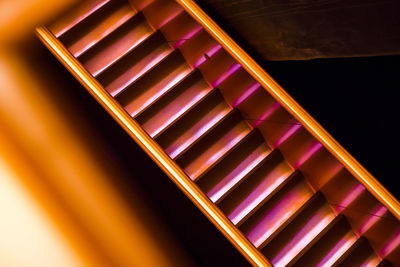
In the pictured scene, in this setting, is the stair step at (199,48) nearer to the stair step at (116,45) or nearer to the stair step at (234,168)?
the stair step at (116,45)

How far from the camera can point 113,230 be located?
4637mm

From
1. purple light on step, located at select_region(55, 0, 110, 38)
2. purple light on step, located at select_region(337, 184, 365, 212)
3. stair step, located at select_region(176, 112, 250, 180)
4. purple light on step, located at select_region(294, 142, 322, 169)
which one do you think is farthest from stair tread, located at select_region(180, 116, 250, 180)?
purple light on step, located at select_region(55, 0, 110, 38)

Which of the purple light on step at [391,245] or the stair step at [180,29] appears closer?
the purple light on step at [391,245]

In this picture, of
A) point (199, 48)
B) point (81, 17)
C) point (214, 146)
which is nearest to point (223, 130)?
point (214, 146)

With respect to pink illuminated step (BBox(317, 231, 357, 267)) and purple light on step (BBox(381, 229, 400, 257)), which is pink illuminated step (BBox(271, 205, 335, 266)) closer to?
pink illuminated step (BBox(317, 231, 357, 267))

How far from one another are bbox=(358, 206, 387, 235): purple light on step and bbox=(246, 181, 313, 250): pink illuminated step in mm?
683

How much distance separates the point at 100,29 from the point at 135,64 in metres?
0.64

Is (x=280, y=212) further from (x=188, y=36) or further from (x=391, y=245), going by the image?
(x=188, y=36)

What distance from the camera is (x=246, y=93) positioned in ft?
13.9

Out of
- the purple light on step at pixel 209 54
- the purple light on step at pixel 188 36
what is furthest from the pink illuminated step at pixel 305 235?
the purple light on step at pixel 188 36

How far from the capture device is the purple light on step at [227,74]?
4.11 m

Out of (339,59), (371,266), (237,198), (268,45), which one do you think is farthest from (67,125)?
(371,266)

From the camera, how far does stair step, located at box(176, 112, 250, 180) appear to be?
4.28 m

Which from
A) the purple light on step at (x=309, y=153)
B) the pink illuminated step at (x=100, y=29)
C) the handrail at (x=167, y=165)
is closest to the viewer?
the handrail at (x=167, y=165)
